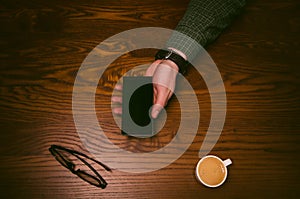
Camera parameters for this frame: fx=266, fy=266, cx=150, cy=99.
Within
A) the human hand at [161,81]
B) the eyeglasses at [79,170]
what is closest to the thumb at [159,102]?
the human hand at [161,81]

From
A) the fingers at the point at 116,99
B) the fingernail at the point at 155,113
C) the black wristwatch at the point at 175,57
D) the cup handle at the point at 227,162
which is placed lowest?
the cup handle at the point at 227,162

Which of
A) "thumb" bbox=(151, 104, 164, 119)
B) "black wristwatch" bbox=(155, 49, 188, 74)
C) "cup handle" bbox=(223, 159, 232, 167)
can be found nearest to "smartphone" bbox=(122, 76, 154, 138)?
"thumb" bbox=(151, 104, 164, 119)

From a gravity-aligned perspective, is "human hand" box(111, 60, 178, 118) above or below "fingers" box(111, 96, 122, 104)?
below

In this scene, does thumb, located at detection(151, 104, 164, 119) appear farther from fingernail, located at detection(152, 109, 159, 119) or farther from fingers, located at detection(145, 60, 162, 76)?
fingers, located at detection(145, 60, 162, 76)

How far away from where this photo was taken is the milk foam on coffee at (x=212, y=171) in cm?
79

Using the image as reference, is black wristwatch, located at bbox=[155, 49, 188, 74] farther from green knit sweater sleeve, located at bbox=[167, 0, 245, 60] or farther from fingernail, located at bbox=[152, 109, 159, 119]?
fingernail, located at bbox=[152, 109, 159, 119]

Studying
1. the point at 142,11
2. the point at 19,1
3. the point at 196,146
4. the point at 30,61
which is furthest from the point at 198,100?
the point at 19,1

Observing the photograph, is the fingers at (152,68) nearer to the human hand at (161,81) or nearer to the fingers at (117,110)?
the human hand at (161,81)

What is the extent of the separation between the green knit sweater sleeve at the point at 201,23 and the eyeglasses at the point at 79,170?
0.49 meters

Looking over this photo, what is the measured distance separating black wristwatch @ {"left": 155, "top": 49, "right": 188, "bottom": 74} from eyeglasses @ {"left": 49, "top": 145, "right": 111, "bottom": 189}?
1.36 ft

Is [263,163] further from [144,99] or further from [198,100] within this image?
[144,99]

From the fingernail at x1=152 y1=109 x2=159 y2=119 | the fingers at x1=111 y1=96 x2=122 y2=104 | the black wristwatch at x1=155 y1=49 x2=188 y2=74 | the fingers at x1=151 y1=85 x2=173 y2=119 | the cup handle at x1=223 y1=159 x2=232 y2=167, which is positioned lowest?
the cup handle at x1=223 y1=159 x2=232 y2=167

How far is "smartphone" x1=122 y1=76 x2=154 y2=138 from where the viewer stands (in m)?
0.83

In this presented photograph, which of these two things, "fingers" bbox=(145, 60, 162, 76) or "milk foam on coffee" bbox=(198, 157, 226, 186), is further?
"fingers" bbox=(145, 60, 162, 76)
